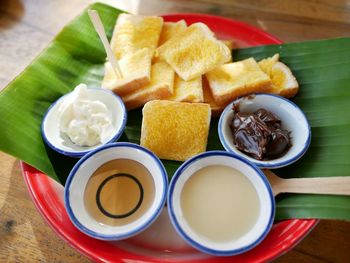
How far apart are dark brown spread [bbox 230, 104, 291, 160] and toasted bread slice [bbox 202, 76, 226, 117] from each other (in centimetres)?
22

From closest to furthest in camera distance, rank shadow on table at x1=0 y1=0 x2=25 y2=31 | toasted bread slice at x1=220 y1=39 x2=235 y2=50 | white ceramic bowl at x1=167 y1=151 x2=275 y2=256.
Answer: white ceramic bowl at x1=167 y1=151 x2=275 y2=256 < toasted bread slice at x1=220 y1=39 x2=235 y2=50 < shadow on table at x1=0 y1=0 x2=25 y2=31

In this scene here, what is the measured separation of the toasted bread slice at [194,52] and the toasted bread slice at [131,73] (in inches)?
5.2

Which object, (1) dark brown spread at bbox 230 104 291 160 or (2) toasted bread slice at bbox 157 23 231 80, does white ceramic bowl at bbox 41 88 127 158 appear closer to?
(2) toasted bread slice at bbox 157 23 231 80

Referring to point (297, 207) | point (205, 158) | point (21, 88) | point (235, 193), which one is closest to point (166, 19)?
point (21, 88)

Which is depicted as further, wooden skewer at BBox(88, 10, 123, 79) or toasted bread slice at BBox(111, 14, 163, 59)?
toasted bread slice at BBox(111, 14, 163, 59)

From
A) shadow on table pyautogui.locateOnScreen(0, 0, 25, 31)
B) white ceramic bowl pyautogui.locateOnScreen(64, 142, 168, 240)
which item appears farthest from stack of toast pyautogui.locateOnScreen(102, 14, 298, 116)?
shadow on table pyautogui.locateOnScreen(0, 0, 25, 31)

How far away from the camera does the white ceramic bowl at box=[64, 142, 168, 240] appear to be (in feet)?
4.53


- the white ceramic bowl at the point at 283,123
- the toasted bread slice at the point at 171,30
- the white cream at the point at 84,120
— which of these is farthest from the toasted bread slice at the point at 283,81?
the white cream at the point at 84,120

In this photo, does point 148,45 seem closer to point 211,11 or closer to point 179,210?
point 211,11

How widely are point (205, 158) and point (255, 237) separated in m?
0.42

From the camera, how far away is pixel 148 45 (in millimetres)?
2150

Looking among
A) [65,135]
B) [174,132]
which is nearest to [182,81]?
[174,132]

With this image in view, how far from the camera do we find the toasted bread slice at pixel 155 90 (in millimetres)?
1909

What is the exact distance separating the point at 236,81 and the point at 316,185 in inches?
29.6
